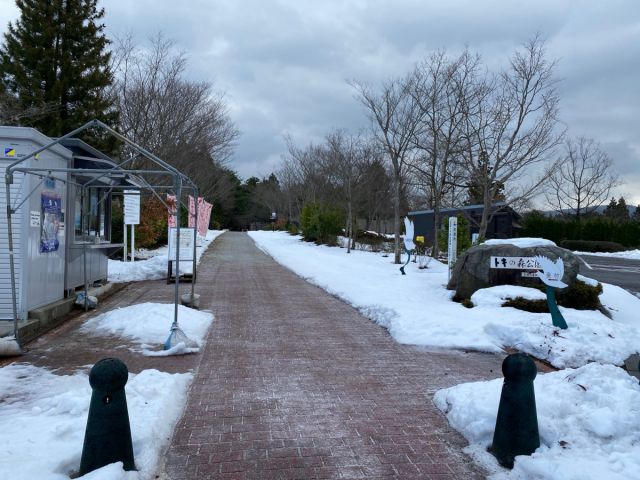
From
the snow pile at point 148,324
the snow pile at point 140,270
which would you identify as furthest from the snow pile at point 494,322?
the snow pile at point 140,270

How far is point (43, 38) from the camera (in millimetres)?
21875

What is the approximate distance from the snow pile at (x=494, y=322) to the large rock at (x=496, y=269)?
0.40 m

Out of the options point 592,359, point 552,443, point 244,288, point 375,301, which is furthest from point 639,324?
point 244,288

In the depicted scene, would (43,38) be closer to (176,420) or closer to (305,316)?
(305,316)

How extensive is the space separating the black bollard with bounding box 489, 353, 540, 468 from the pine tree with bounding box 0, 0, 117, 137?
20472mm

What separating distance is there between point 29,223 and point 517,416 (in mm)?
6731

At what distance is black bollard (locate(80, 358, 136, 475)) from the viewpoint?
3486 mm

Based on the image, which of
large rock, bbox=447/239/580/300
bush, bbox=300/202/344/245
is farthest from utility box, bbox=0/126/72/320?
bush, bbox=300/202/344/245

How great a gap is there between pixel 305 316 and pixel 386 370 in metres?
3.64

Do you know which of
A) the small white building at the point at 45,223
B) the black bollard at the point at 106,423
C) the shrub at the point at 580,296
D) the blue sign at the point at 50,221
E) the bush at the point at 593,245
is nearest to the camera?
the black bollard at the point at 106,423

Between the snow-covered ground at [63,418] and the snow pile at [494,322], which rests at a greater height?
the snow pile at [494,322]

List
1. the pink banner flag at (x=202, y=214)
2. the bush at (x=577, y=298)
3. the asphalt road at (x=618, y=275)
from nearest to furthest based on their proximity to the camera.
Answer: the bush at (x=577, y=298) → the asphalt road at (x=618, y=275) → the pink banner flag at (x=202, y=214)

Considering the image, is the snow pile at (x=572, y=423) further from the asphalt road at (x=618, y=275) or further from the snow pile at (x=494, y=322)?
the asphalt road at (x=618, y=275)

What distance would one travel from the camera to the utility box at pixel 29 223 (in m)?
7.29
